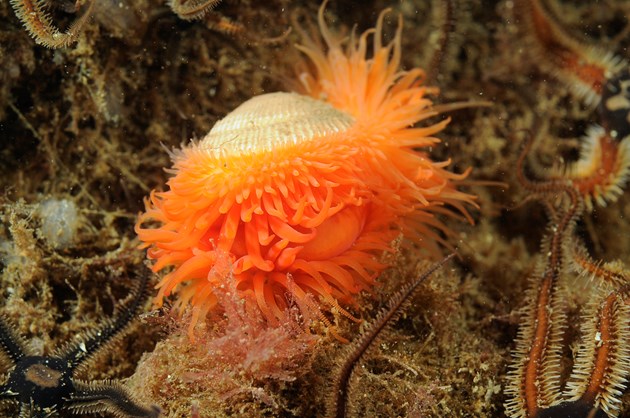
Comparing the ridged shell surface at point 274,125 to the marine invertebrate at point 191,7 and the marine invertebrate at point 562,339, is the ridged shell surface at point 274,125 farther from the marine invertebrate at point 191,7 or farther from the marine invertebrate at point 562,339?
the marine invertebrate at point 562,339

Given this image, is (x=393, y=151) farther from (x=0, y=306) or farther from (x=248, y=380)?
(x=0, y=306)

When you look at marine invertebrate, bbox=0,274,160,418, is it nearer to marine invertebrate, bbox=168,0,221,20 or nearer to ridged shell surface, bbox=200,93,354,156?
ridged shell surface, bbox=200,93,354,156

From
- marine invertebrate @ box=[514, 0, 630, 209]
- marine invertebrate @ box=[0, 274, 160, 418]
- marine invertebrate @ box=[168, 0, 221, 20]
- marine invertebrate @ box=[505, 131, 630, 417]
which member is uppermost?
marine invertebrate @ box=[168, 0, 221, 20]

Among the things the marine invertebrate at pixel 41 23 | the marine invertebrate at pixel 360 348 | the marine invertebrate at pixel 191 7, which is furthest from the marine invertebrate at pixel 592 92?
the marine invertebrate at pixel 41 23

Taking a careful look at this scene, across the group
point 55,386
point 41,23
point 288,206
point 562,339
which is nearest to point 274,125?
point 288,206

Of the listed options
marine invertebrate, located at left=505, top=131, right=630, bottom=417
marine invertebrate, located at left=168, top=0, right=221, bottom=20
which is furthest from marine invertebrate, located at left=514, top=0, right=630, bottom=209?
marine invertebrate, located at left=168, top=0, right=221, bottom=20

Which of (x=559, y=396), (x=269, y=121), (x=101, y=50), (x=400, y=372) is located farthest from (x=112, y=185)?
(x=559, y=396)
